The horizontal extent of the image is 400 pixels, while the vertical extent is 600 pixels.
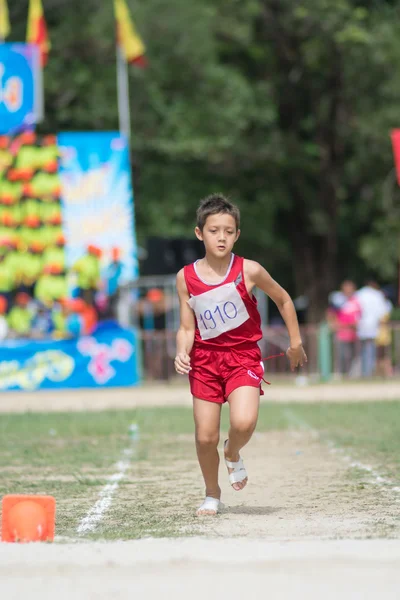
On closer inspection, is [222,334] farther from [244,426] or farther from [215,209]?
[215,209]

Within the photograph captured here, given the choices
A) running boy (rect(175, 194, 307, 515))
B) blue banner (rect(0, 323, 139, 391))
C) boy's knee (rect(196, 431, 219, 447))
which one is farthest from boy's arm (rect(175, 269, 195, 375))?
blue banner (rect(0, 323, 139, 391))

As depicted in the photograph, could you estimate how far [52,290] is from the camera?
23.6 m

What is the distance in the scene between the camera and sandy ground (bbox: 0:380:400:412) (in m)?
19.7

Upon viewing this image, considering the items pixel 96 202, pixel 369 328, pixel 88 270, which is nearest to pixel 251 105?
pixel 96 202

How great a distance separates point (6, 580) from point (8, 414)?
1299 centimetres

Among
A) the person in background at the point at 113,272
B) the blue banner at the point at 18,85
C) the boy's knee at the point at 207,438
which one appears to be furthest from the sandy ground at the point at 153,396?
the boy's knee at the point at 207,438

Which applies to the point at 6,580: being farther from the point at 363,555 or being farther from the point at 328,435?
the point at 328,435

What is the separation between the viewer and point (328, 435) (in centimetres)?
1335

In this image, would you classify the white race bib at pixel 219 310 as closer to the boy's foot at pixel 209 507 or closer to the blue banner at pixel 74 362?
the boy's foot at pixel 209 507

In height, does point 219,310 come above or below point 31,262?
below

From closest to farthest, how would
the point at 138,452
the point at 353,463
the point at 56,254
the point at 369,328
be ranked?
the point at 353,463
the point at 138,452
the point at 56,254
the point at 369,328

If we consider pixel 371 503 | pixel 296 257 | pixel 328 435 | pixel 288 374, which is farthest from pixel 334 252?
pixel 371 503

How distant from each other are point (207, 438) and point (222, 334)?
0.65 meters

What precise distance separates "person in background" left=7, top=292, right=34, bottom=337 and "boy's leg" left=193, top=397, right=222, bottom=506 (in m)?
16.3
